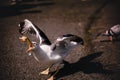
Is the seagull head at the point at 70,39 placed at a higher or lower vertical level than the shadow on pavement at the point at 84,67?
higher

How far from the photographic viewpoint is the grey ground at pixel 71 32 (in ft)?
19.4

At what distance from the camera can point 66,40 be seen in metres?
5.68

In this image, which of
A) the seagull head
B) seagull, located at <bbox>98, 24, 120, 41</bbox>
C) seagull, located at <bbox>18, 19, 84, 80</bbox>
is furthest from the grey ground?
the seagull head

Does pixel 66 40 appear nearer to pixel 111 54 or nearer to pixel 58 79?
pixel 58 79

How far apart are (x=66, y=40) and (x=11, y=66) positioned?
1.46 meters

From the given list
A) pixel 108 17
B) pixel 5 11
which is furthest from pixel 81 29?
pixel 5 11

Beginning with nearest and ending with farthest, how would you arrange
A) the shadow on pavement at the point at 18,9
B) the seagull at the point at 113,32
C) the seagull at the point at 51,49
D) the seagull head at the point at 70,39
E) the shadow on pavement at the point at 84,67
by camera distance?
1. the seagull head at the point at 70,39
2. the seagull at the point at 51,49
3. the shadow on pavement at the point at 84,67
4. the seagull at the point at 113,32
5. the shadow on pavement at the point at 18,9

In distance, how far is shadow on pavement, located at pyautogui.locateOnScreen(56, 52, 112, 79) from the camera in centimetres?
586

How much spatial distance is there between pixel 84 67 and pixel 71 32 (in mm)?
1939

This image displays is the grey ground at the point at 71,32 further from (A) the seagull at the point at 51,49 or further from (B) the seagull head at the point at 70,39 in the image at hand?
(B) the seagull head at the point at 70,39

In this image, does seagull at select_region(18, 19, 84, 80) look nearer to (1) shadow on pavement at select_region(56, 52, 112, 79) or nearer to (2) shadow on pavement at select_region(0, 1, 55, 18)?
(1) shadow on pavement at select_region(56, 52, 112, 79)

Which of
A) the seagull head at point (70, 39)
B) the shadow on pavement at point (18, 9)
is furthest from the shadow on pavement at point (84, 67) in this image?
the shadow on pavement at point (18, 9)

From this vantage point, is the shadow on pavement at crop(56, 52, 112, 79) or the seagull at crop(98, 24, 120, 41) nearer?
the shadow on pavement at crop(56, 52, 112, 79)

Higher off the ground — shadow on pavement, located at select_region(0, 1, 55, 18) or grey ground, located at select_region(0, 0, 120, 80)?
shadow on pavement, located at select_region(0, 1, 55, 18)
